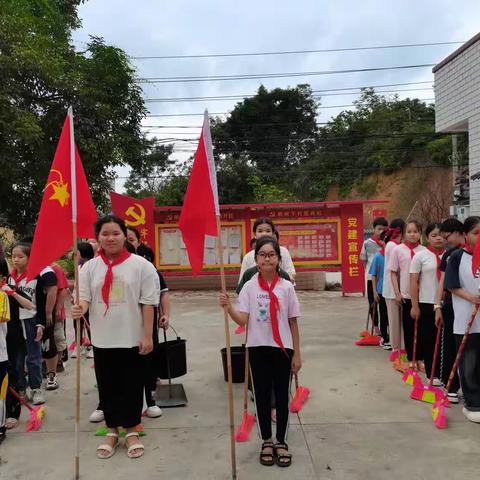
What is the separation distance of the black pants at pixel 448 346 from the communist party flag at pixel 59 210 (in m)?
3.03

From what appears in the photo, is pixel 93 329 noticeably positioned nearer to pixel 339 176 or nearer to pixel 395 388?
pixel 395 388

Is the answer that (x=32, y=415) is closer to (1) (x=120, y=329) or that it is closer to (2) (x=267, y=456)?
(1) (x=120, y=329)

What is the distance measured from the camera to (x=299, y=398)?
14.1 feet

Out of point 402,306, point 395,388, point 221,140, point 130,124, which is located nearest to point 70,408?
point 395,388

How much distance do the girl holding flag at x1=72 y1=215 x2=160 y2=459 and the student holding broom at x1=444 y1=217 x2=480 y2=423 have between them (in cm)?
227

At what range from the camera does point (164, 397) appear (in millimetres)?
4434

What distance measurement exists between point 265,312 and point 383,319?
3.52 metres

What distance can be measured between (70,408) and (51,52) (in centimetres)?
941

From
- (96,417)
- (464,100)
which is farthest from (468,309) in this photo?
(464,100)

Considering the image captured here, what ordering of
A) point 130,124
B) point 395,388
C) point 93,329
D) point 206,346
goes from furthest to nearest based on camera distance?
point 130,124, point 206,346, point 395,388, point 93,329

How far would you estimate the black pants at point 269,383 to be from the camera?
A: 3.16 meters

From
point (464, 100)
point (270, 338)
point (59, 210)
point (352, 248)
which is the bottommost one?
point (270, 338)

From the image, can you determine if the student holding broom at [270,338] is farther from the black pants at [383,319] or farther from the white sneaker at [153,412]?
the black pants at [383,319]

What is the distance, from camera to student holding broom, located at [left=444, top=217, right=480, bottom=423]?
148 inches
